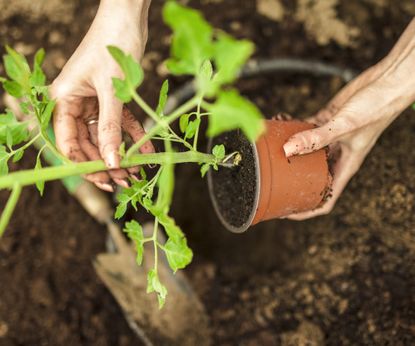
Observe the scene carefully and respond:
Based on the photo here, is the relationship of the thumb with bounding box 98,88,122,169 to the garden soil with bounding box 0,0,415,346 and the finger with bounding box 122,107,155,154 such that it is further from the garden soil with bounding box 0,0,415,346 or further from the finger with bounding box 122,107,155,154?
the garden soil with bounding box 0,0,415,346

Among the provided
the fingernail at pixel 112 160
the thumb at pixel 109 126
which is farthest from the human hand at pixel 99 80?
the fingernail at pixel 112 160

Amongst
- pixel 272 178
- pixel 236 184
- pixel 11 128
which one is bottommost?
pixel 236 184

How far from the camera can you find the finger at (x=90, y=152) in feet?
3.72

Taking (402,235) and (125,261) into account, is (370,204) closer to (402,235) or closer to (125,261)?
(402,235)

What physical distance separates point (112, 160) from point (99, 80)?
254 mm

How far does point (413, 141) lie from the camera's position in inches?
58.2

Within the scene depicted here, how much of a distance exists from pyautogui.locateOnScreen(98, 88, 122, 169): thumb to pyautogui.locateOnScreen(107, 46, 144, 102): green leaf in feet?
0.57

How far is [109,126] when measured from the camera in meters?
0.97

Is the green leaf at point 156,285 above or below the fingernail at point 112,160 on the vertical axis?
→ below

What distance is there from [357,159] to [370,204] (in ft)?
0.89

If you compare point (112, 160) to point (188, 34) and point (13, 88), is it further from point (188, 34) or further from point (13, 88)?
point (188, 34)

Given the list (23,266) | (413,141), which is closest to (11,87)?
(23,266)

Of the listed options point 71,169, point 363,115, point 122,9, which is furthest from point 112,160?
point 363,115

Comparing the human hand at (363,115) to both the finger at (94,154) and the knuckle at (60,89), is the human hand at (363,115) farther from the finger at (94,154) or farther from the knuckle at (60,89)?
the knuckle at (60,89)
